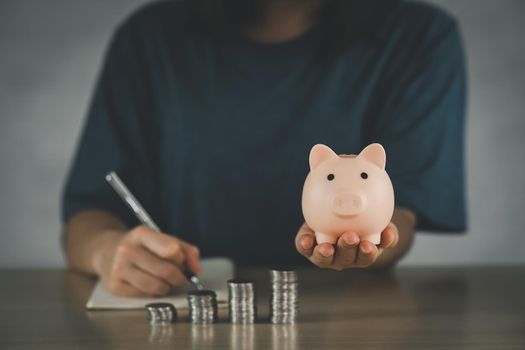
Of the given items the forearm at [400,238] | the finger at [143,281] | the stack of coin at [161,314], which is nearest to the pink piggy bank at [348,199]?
the stack of coin at [161,314]

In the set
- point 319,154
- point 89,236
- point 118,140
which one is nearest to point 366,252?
point 319,154

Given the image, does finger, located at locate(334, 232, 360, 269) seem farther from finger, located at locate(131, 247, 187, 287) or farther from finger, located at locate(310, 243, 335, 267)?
finger, located at locate(131, 247, 187, 287)

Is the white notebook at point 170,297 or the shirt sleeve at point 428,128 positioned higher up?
the shirt sleeve at point 428,128

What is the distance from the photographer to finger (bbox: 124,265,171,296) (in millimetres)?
1184

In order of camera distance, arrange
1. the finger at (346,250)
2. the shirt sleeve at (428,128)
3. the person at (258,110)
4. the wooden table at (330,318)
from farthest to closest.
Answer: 1. the person at (258,110)
2. the shirt sleeve at (428,128)
3. the wooden table at (330,318)
4. the finger at (346,250)

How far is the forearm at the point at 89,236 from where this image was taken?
140 centimetres

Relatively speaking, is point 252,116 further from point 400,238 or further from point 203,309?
point 203,309

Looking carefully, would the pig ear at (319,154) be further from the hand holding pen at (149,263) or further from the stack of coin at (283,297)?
the hand holding pen at (149,263)

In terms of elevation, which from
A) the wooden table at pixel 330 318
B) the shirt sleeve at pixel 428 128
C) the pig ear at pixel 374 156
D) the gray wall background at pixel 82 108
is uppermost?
→ the gray wall background at pixel 82 108

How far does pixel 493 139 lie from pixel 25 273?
1925mm

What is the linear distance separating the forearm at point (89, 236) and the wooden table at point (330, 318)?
4 centimetres

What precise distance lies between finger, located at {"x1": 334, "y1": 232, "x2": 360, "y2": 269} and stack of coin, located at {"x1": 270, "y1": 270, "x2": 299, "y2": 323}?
0.16 metres

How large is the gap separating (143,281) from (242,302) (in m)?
0.21

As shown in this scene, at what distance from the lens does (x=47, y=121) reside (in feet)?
9.43
